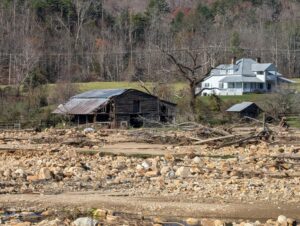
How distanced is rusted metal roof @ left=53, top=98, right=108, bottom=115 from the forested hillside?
2874cm

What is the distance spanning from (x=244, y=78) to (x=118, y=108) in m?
33.0

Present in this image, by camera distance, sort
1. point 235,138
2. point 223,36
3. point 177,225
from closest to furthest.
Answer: point 177,225, point 235,138, point 223,36

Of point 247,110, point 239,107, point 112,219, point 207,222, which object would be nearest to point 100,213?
point 112,219

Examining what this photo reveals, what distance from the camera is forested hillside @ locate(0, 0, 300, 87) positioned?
97.9 m

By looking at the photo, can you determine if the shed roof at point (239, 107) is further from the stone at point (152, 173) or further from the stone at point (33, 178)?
the stone at point (33, 178)

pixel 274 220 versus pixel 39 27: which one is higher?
pixel 39 27

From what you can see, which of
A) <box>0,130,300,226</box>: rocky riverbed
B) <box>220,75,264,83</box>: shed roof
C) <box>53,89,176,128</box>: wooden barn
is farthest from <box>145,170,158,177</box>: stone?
<box>220,75,264,83</box>: shed roof

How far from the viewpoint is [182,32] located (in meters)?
120

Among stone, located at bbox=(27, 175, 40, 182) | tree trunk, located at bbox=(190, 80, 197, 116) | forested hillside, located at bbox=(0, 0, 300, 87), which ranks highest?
forested hillside, located at bbox=(0, 0, 300, 87)

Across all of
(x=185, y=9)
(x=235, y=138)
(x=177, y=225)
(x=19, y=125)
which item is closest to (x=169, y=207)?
(x=177, y=225)

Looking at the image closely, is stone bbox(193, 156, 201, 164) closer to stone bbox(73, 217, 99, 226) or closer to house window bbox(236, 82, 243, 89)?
stone bbox(73, 217, 99, 226)

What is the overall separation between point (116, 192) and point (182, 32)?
102989mm

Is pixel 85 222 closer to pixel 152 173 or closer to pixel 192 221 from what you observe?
pixel 192 221

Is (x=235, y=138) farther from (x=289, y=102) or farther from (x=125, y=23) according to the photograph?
(x=125, y=23)
